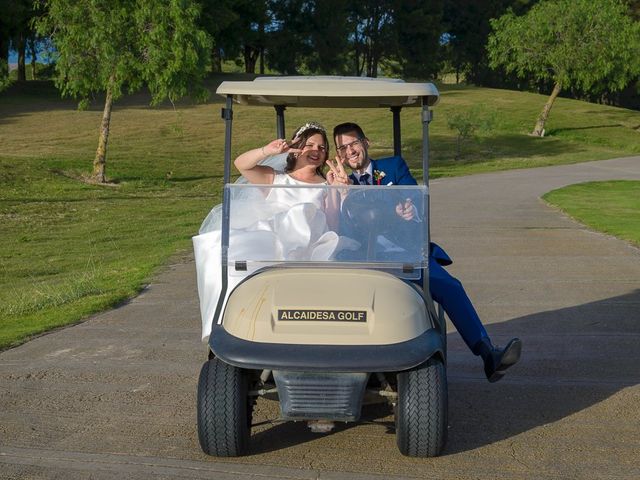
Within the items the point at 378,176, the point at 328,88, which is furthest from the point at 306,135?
Answer: the point at 328,88

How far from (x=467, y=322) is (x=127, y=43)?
2434 cm

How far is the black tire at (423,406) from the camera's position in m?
4.87

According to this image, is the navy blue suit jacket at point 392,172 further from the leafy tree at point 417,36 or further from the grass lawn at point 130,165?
the leafy tree at point 417,36

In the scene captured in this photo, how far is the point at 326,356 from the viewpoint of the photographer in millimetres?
4637

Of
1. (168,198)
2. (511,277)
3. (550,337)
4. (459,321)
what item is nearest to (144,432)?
(459,321)

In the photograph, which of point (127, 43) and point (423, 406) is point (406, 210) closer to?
point (423, 406)

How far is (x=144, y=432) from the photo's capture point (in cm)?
552

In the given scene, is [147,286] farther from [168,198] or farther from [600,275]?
[168,198]

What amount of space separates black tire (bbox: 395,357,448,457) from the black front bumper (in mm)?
184

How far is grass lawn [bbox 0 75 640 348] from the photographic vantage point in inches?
478

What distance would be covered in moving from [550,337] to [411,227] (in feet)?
10.0

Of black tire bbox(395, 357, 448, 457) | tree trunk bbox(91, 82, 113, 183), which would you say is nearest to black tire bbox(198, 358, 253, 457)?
black tire bbox(395, 357, 448, 457)

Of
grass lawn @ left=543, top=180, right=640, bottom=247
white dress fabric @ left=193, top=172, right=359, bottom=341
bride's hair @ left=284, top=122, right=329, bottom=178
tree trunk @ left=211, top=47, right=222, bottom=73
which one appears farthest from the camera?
tree trunk @ left=211, top=47, right=222, bottom=73

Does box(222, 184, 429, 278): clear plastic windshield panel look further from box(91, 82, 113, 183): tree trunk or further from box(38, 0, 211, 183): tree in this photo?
box(91, 82, 113, 183): tree trunk
